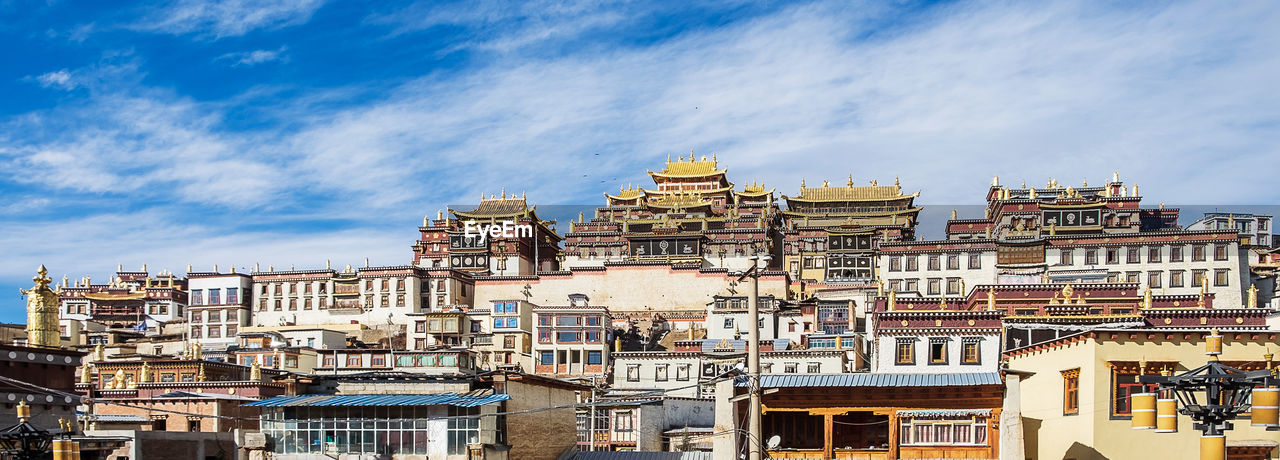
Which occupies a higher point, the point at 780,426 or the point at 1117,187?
the point at 1117,187

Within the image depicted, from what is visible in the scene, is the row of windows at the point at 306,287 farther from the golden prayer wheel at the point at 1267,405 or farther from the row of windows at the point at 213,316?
the golden prayer wheel at the point at 1267,405

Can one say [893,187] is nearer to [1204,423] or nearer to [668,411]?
[668,411]

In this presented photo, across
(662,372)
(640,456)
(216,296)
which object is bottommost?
(662,372)

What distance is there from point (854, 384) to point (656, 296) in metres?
58.5

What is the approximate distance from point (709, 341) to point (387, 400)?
118ft

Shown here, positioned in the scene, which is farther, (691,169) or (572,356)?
(691,169)

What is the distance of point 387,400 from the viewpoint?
3894cm

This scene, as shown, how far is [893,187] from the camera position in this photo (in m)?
114

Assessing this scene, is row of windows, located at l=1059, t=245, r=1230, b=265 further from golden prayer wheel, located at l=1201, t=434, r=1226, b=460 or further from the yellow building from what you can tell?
golden prayer wheel, located at l=1201, t=434, r=1226, b=460

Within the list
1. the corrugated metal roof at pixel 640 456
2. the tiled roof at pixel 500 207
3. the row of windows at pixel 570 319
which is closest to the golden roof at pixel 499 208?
the tiled roof at pixel 500 207

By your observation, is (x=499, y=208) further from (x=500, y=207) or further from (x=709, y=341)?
(x=709, y=341)

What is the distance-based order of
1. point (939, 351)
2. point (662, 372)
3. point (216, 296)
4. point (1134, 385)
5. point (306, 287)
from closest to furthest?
point (1134, 385) < point (939, 351) < point (662, 372) < point (216, 296) < point (306, 287)

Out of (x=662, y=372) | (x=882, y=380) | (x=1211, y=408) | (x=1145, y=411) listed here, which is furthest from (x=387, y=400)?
(x=662, y=372)

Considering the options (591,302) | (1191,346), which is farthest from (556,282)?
(1191,346)
